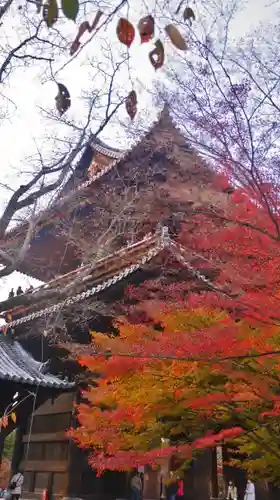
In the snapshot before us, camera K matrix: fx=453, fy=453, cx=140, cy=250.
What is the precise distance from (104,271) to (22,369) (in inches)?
111

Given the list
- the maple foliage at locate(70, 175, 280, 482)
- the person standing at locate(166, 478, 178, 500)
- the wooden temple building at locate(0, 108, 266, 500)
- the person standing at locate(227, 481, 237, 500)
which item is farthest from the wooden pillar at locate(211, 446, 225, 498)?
the maple foliage at locate(70, 175, 280, 482)

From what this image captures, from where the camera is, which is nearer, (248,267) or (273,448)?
(273,448)

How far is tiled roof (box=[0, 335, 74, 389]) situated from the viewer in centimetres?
872

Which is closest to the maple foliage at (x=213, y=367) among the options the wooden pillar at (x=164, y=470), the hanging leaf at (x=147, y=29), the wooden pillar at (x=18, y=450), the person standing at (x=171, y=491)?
the wooden pillar at (x=164, y=470)

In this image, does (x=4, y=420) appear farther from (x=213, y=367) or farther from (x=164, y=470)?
(x=213, y=367)

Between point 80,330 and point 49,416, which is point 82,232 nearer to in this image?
point 80,330

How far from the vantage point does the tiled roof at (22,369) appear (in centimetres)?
872

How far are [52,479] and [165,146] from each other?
8.31 m

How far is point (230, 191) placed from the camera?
6.70m

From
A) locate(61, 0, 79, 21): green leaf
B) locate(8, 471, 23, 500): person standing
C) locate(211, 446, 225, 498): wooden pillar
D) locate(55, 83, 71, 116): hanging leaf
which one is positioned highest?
locate(55, 83, 71, 116): hanging leaf

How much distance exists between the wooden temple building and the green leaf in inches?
149

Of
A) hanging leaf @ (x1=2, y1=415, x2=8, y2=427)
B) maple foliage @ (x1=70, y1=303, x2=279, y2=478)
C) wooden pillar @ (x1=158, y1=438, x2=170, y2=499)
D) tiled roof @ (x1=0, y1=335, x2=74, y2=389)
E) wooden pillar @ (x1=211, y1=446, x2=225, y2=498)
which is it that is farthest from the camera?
wooden pillar @ (x1=211, y1=446, x2=225, y2=498)

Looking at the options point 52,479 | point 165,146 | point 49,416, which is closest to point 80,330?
point 49,416

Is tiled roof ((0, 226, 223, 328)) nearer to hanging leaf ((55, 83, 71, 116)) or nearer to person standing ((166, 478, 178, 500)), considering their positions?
person standing ((166, 478, 178, 500))
